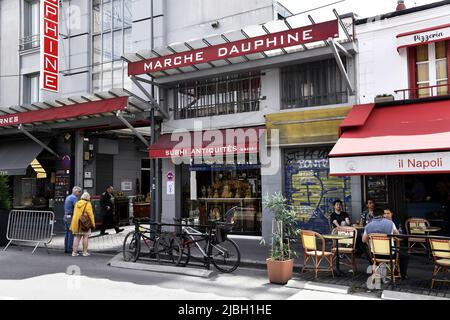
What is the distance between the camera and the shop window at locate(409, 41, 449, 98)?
970 centimetres

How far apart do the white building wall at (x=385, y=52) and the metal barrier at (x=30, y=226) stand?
29.6ft

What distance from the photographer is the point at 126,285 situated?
7484 millimetres

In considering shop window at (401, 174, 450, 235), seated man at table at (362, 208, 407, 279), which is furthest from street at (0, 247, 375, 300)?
shop window at (401, 174, 450, 235)

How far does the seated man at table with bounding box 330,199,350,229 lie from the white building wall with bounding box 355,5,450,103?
9.19 ft

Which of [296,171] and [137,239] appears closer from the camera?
[137,239]

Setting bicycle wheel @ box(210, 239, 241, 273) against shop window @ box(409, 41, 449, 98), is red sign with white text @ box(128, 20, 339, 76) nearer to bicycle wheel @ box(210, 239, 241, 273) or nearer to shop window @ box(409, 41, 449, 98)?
shop window @ box(409, 41, 449, 98)

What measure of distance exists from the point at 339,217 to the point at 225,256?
3.05 m

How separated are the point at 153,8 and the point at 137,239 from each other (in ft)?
28.0

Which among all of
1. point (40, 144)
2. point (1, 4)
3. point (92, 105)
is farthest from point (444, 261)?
point (1, 4)

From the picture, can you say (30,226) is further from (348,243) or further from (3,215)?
(348,243)

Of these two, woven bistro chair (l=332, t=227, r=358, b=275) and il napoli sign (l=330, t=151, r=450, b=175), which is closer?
il napoli sign (l=330, t=151, r=450, b=175)

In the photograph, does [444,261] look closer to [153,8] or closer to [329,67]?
[329,67]

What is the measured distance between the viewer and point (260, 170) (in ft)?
40.7

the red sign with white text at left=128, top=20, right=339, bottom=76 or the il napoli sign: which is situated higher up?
the red sign with white text at left=128, top=20, right=339, bottom=76
